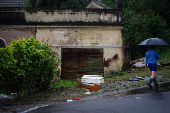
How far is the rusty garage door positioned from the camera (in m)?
16.4

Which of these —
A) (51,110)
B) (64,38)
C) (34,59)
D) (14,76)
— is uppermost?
(64,38)

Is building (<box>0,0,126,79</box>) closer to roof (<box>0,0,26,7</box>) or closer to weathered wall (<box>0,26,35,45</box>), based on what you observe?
weathered wall (<box>0,26,35,45</box>)

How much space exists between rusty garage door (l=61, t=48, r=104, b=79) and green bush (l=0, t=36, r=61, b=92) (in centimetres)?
484

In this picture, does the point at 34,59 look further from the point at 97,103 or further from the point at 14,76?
the point at 97,103

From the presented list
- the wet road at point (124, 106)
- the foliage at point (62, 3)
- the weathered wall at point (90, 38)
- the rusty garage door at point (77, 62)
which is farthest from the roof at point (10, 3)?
the foliage at point (62, 3)

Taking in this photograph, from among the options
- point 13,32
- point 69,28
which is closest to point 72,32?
point 69,28

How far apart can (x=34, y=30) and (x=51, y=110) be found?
11430mm

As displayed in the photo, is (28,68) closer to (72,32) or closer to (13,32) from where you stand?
(72,32)

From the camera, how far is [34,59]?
10680 mm

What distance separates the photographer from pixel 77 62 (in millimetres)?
16469

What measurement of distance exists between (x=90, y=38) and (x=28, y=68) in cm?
711

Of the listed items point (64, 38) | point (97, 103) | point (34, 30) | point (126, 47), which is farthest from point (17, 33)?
point (97, 103)

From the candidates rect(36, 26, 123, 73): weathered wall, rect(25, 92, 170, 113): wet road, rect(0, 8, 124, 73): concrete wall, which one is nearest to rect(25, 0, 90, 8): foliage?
rect(0, 8, 124, 73): concrete wall

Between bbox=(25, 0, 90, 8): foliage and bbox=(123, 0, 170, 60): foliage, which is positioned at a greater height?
bbox=(25, 0, 90, 8): foliage
